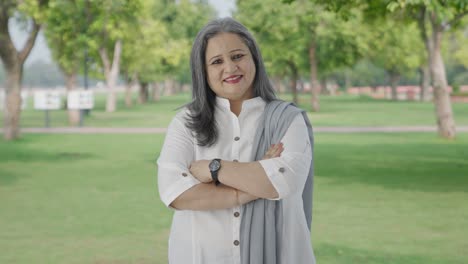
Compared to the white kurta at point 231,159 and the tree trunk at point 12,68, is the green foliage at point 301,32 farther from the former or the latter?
the white kurta at point 231,159

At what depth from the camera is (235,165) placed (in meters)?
3.28

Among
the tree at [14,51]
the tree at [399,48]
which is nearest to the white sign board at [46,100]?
the tree at [14,51]

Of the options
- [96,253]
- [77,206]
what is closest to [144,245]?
[96,253]

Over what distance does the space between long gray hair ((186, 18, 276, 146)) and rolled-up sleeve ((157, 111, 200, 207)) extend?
0.06 meters

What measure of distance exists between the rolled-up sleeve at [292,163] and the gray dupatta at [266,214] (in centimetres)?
4

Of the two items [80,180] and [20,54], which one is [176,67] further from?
[80,180]

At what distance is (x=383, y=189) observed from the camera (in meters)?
12.5

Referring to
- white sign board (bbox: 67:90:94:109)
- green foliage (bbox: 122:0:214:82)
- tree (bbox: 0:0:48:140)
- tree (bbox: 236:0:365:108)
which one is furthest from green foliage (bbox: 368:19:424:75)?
tree (bbox: 0:0:48:140)

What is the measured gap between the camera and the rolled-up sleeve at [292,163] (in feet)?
10.6

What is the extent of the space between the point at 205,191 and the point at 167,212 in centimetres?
740

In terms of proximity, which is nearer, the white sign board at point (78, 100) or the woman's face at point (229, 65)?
the woman's face at point (229, 65)

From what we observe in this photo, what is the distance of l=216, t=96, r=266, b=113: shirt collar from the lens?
3334 millimetres

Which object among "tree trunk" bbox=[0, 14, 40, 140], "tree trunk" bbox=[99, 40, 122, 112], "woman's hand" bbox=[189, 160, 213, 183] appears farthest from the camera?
"tree trunk" bbox=[99, 40, 122, 112]

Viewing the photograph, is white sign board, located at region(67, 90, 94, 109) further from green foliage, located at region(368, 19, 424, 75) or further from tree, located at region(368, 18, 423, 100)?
green foliage, located at region(368, 19, 424, 75)
